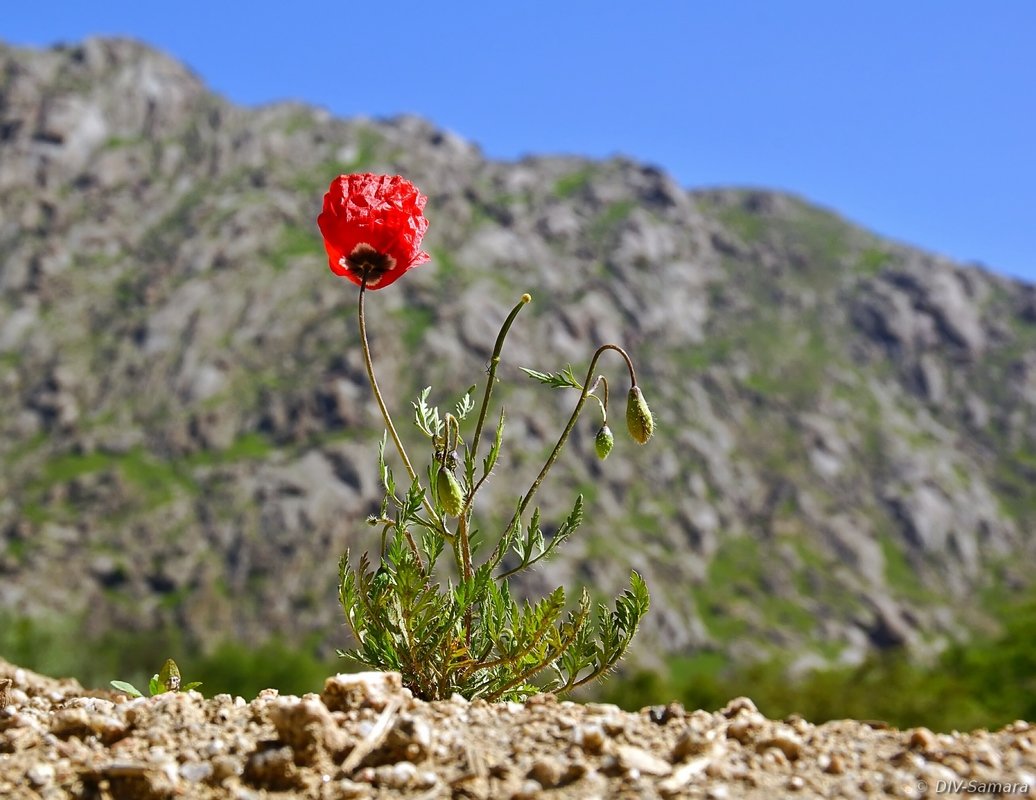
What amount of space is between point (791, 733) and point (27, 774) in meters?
2.75

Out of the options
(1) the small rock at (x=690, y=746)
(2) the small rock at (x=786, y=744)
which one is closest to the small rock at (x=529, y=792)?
(1) the small rock at (x=690, y=746)

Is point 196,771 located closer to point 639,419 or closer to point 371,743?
point 371,743

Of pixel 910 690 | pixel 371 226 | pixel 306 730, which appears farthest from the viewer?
pixel 910 690

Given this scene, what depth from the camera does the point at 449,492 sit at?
13.6 feet

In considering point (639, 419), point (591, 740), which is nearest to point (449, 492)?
point (639, 419)

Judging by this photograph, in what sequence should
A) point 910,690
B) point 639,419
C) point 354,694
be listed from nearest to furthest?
point 354,694 → point 639,419 → point 910,690

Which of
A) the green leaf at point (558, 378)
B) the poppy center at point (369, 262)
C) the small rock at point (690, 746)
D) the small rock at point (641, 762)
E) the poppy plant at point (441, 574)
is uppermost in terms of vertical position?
the poppy center at point (369, 262)

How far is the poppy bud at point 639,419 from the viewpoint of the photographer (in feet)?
15.5

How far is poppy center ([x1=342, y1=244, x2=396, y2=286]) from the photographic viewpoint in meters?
4.74

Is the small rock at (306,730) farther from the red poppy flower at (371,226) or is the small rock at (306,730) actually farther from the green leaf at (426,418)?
the red poppy flower at (371,226)

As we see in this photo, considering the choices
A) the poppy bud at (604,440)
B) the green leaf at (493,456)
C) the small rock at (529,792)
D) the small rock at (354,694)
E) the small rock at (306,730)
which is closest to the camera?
the small rock at (529,792)

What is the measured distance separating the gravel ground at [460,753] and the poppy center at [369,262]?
6.72 ft

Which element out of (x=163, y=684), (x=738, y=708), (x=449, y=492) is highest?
(x=449, y=492)

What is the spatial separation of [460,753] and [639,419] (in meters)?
2.07
